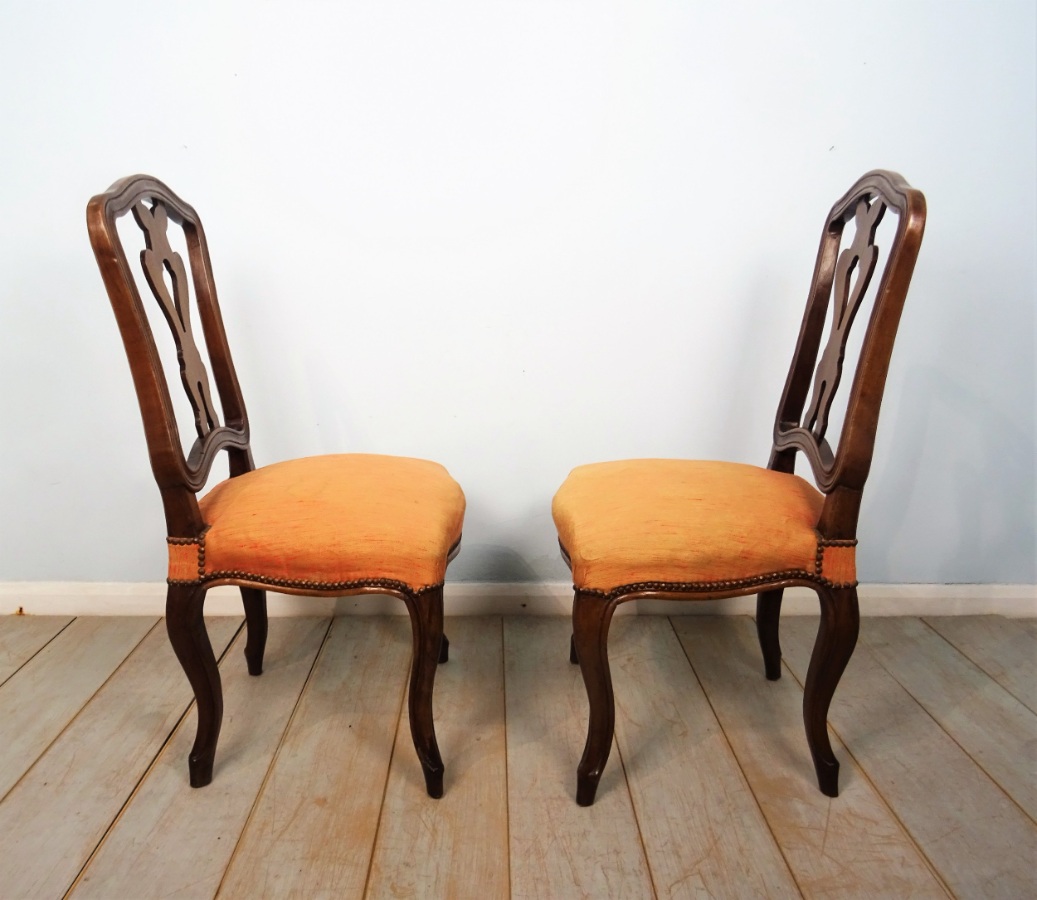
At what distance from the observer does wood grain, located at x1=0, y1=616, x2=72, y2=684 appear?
1600 millimetres

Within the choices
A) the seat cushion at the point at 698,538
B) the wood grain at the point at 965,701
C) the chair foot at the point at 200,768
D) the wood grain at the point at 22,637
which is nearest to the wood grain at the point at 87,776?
the chair foot at the point at 200,768

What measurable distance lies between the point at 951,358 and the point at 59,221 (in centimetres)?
207

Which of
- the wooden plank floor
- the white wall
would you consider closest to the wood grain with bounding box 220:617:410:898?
the wooden plank floor

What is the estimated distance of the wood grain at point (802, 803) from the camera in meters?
1.08

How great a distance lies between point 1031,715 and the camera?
1.47 metres

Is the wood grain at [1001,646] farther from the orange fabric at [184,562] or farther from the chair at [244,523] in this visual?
the orange fabric at [184,562]

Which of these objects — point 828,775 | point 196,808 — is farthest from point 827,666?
point 196,808

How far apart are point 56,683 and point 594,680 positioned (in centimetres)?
122

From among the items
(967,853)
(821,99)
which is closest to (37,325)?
(821,99)

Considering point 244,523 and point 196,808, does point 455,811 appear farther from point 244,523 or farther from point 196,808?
point 244,523

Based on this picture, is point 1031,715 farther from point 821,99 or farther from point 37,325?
point 37,325

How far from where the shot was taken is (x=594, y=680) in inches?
44.9

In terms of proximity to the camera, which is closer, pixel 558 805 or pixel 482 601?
pixel 558 805

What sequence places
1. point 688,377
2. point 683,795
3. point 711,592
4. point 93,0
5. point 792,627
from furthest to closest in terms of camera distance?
point 792,627 → point 688,377 → point 93,0 → point 683,795 → point 711,592
